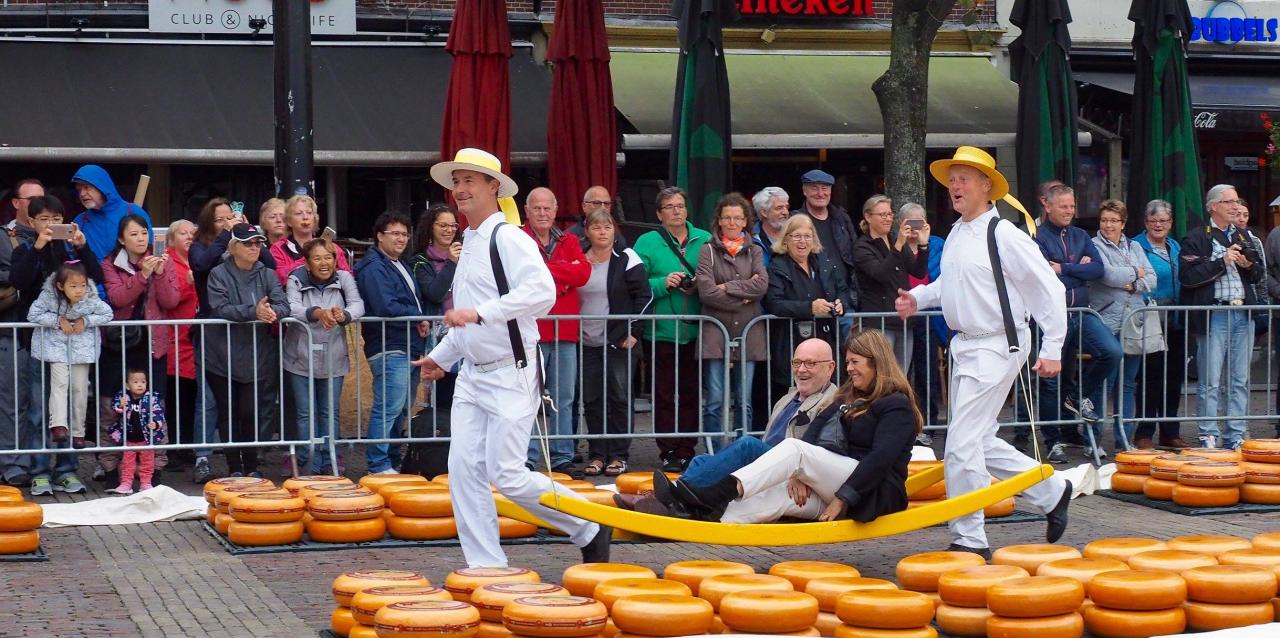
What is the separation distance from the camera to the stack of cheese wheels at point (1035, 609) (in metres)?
7.23

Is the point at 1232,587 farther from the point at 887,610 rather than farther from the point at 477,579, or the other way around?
the point at 477,579

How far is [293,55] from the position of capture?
11.8 metres

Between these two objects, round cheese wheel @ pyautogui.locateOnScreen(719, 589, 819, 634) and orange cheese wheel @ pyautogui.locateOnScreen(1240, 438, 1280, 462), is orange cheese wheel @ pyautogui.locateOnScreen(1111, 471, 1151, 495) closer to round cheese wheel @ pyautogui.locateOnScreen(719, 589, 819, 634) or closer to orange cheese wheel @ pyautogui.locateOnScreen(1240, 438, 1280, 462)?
orange cheese wheel @ pyautogui.locateOnScreen(1240, 438, 1280, 462)

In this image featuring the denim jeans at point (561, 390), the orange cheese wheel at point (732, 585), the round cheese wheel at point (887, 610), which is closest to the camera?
A: the round cheese wheel at point (887, 610)

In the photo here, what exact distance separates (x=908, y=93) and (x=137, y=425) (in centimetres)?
718

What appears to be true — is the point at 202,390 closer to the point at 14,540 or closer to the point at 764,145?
the point at 14,540

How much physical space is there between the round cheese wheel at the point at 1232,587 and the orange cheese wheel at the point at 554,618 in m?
2.58

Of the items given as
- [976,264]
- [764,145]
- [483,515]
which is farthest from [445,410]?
[764,145]

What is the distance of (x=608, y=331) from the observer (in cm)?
1227

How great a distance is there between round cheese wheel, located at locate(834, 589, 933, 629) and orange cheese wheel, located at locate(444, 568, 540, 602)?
36.9 inches

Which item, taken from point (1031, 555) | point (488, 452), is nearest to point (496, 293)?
point (488, 452)

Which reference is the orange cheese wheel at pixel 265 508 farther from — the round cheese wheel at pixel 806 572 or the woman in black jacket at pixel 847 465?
the round cheese wheel at pixel 806 572

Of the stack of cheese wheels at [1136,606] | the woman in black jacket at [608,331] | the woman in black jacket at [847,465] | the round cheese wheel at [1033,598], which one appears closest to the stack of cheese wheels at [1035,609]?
the round cheese wheel at [1033,598]

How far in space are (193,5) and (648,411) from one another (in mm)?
7499
